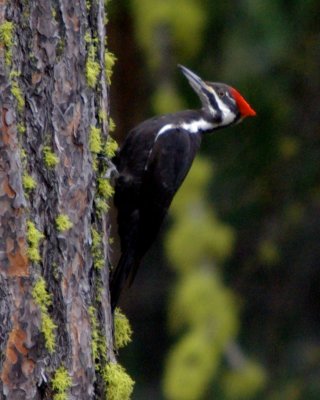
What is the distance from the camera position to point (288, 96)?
7184mm

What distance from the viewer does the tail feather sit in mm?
4102

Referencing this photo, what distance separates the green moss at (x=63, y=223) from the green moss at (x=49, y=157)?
13 cm

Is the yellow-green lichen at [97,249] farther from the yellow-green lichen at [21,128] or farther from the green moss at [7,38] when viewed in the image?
the green moss at [7,38]

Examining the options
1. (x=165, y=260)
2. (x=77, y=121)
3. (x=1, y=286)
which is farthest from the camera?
(x=165, y=260)

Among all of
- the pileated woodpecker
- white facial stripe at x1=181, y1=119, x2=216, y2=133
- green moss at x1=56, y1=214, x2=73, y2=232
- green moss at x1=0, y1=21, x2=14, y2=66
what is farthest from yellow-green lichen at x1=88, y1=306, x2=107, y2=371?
white facial stripe at x1=181, y1=119, x2=216, y2=133

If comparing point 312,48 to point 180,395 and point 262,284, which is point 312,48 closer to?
point 262,284

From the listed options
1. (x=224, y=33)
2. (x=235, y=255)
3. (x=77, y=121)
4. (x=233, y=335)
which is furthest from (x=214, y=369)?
(x=77, y=121)

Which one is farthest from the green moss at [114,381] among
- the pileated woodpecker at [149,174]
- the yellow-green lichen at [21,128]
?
the pileated woodpecker at [149,174]

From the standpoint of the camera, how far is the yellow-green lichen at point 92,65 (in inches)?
141

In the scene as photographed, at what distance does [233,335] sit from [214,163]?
3.13 ft

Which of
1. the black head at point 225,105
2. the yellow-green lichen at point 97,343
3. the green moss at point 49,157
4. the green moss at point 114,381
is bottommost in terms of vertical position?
the black head at point 225,105

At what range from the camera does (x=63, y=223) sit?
Answer: 3.42 m

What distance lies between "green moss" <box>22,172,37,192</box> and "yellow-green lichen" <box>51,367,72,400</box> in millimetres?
450

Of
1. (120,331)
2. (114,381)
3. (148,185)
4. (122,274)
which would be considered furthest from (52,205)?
(148,185)
